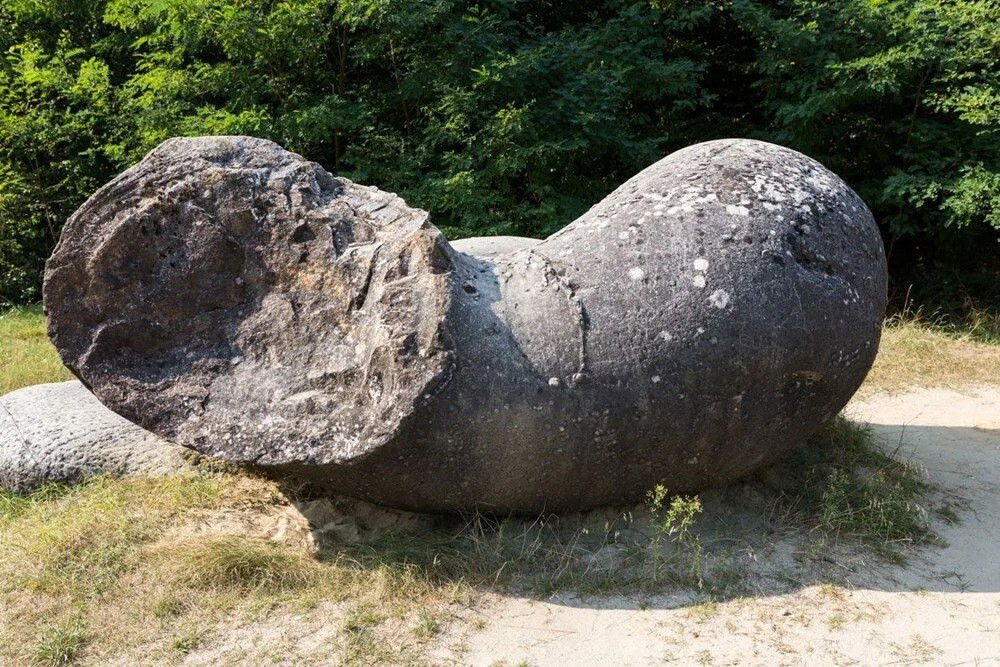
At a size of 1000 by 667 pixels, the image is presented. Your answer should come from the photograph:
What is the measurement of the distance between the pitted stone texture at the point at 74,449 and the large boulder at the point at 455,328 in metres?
0.87

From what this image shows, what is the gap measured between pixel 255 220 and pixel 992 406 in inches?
194

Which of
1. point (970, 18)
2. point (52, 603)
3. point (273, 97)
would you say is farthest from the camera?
point (273, 97)

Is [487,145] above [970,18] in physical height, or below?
below

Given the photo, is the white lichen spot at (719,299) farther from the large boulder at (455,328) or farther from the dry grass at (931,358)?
the dry grass at (931,358)

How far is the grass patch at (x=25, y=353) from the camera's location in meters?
5.86

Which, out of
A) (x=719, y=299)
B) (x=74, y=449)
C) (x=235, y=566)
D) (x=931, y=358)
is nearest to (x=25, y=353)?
(x=74, y=449)

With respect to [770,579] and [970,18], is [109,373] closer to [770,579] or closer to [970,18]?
[770,579]

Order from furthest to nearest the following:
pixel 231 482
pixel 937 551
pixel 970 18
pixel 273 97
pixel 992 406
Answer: pixel 273 97
pixel 970 18
pixel 992 406
pixel 231 482
pixel 937 551

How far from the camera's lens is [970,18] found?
7855 mm

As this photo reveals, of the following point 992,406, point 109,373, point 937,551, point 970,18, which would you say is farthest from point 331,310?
point 970,18

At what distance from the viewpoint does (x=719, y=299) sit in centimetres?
351

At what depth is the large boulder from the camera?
338cm

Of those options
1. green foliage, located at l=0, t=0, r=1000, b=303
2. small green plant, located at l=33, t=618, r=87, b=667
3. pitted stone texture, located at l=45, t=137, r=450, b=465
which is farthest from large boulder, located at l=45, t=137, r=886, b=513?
green foliage, located at l=0, t=0, r=1000, b=303

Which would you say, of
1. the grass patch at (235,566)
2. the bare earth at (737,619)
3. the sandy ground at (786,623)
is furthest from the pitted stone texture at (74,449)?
the sandy ground at (786,623)
